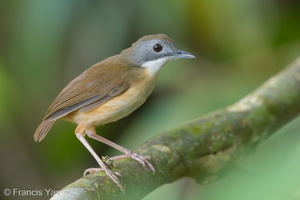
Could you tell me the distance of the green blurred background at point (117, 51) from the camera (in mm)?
4676

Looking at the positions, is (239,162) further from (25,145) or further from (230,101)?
(25,145)

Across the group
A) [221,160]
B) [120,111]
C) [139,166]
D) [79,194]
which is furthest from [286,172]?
[221,160]

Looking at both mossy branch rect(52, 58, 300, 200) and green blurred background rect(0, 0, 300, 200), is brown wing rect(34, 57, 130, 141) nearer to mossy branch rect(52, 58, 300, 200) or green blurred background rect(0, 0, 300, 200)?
mossy branch rect(52, 58, 300, 200)

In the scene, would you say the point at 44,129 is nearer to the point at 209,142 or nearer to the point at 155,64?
the point at 155,64

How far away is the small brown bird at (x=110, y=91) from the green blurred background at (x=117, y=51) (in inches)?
48.2

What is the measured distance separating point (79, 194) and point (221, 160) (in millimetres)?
1785

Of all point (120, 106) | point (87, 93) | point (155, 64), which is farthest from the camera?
point (155, 64)

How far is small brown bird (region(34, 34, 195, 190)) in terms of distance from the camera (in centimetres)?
335

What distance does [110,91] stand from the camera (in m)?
3.37

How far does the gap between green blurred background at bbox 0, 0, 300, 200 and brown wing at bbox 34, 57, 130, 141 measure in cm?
129

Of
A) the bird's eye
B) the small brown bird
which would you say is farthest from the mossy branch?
the bird's eye

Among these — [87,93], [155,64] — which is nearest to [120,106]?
[87,93]

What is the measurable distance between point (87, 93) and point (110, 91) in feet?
0.66

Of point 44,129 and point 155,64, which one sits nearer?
point 44,129
